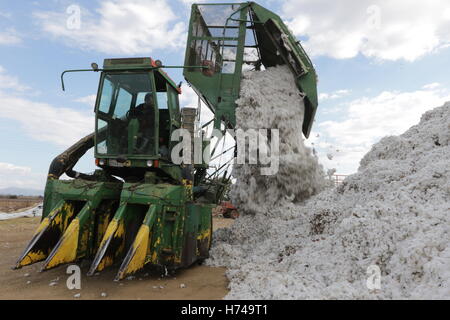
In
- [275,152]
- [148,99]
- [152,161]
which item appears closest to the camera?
[152,161]

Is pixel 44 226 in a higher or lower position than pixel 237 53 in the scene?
lower

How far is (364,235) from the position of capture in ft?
12.3

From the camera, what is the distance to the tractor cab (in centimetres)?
475

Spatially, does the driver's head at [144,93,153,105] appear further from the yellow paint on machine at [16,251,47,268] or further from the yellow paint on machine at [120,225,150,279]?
the yellow paint on machine at [16,251,47,268]

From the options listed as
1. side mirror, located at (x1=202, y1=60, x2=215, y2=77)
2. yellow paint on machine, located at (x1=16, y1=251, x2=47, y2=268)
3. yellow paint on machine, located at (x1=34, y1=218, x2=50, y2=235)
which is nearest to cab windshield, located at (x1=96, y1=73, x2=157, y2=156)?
yellow paint on machine, located at (x1=34, y1=218, x2=50, y2=235)

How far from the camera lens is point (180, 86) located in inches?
229

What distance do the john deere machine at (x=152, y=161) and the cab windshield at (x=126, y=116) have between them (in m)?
0.01

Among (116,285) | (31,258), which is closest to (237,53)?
(116,285)

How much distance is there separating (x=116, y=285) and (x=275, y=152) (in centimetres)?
326

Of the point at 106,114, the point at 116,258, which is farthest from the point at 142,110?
the point at 116,258

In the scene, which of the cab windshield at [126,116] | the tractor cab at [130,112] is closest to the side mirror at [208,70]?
the tractor cab at [130,112]

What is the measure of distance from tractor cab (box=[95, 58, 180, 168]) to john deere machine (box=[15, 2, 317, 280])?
0.01 m

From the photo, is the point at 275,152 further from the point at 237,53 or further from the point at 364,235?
the point at 364,235

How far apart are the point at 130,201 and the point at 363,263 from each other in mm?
2755
